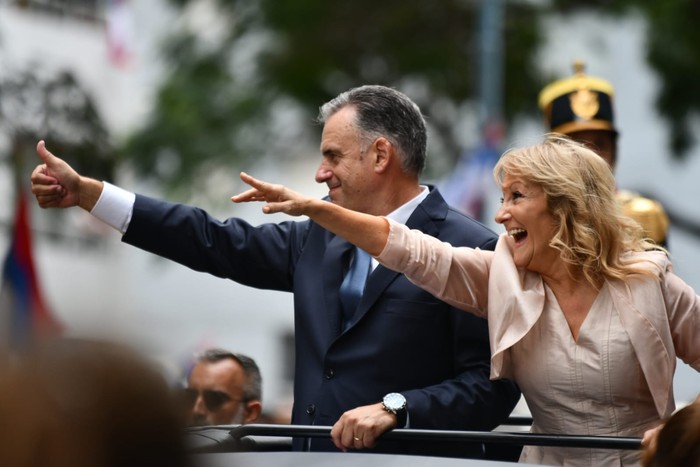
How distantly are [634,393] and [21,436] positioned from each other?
8.61 ft

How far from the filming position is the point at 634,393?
3.88m

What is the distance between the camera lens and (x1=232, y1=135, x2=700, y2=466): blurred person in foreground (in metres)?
3.86

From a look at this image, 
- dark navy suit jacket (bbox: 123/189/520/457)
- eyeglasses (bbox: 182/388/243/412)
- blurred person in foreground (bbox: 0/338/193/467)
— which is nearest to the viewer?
blurred person in foreground (bbox: 0/338/193/467)

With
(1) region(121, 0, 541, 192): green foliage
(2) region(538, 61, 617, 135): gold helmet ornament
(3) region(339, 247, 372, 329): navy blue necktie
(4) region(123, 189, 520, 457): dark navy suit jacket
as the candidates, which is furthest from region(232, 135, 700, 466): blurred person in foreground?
(1) region(121, 0, 541, 192): green foliage

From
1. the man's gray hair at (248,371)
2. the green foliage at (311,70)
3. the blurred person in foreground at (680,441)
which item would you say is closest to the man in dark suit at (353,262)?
the man's gray hair at (248,371)

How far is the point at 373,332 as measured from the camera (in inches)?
169

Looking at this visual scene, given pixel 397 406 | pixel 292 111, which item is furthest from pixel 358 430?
pixel 292 111

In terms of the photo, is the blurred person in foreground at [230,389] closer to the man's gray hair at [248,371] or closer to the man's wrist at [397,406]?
the man's gray hair at [248,371]

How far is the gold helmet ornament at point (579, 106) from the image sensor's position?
6117mm

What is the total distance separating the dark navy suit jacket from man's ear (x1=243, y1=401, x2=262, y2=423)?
825 mm

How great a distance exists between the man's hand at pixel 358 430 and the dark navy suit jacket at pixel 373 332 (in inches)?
9.1

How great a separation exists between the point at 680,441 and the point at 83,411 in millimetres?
1312

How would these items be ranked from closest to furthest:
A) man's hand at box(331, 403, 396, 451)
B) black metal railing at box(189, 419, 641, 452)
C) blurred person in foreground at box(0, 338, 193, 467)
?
blurred person in foreground at box(0, 338, 193, 467) < black metal railing at box(189, 419, 641, 452) < man's hand at box(331, 403, 396, 451)

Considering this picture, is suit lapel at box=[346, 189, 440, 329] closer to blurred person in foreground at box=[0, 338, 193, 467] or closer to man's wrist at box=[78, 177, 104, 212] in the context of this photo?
man's wrist at box=[78, 177, 104, 212]
